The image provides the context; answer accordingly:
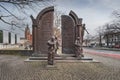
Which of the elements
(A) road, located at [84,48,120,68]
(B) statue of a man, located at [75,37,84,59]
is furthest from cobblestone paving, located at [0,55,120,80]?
(B) statue of a man, located at [75,37,84,59]

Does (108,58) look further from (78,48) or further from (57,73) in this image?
(57,73)

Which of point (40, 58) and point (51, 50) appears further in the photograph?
point (40, 58)

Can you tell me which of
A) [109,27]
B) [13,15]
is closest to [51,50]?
[13,15]

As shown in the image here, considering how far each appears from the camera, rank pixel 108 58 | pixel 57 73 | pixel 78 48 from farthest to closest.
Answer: pixel 108 58
pixel 78 48
pixel 57 73

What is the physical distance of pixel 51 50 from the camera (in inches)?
630

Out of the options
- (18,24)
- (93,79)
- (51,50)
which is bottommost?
(93,79)

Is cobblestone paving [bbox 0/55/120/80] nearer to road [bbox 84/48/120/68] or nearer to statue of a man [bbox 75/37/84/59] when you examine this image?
road [bbox 84/48/120/68]

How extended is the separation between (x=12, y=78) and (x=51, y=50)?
5.41 metres

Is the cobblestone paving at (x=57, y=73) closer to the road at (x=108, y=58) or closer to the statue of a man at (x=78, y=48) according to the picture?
the road at (x=108, y=58)

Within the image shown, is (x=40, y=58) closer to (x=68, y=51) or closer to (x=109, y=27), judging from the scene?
(x=68, y=51)

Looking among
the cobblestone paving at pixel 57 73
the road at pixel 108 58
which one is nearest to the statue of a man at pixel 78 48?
the road at pixel 108 58

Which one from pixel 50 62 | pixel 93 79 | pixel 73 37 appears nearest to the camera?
pixel 93 79

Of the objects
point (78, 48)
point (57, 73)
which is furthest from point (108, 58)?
point (57, 73)

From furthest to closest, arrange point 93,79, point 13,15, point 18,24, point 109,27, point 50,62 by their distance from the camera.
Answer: point 109,27 → point 18,24 → point 13,15 → point 50,62 → point 93,79
